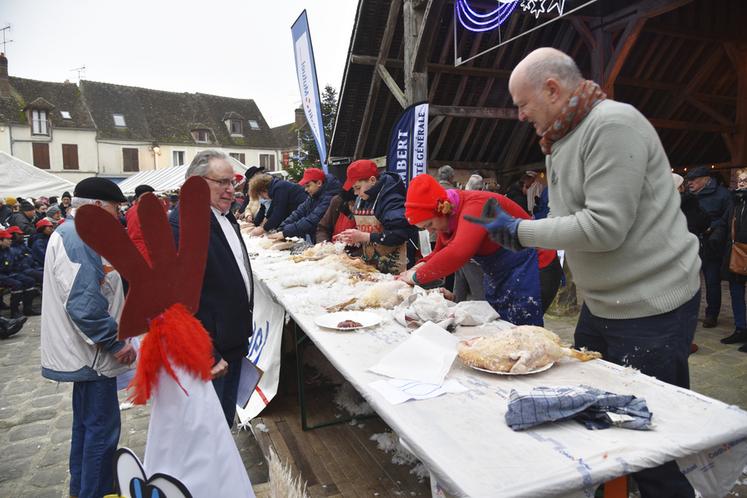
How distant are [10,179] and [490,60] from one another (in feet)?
42.3

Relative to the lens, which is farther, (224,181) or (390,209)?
(390,209)

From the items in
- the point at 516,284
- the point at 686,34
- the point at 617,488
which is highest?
the point at 686,34

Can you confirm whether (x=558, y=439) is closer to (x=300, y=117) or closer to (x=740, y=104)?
(x=740, y=104)

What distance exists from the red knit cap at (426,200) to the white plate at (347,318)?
0.63 m

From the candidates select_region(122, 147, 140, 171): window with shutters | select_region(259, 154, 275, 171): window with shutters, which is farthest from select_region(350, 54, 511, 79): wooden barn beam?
select_region(259, 154, 275, 171): window with shutters

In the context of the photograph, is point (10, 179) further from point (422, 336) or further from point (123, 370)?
point (422, 336)

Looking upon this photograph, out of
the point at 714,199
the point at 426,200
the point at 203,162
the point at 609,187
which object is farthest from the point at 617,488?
the point at 714,199

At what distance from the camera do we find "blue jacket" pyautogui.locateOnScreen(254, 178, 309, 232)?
649 cm

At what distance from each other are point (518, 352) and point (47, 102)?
36.8 m

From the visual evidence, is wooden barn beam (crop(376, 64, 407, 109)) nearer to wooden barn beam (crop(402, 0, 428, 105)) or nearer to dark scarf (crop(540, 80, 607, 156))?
wooden barn beam (crop(402, 0, 428, 105))

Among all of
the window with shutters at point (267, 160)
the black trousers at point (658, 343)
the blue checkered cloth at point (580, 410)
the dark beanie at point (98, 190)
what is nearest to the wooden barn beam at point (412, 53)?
the dark beanie at point (98, 190)

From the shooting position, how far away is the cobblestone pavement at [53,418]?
3.28 meters

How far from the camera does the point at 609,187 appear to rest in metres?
1.68

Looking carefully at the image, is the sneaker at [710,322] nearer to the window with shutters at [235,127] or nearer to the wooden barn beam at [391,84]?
the wooden barn beam at [391,84]
